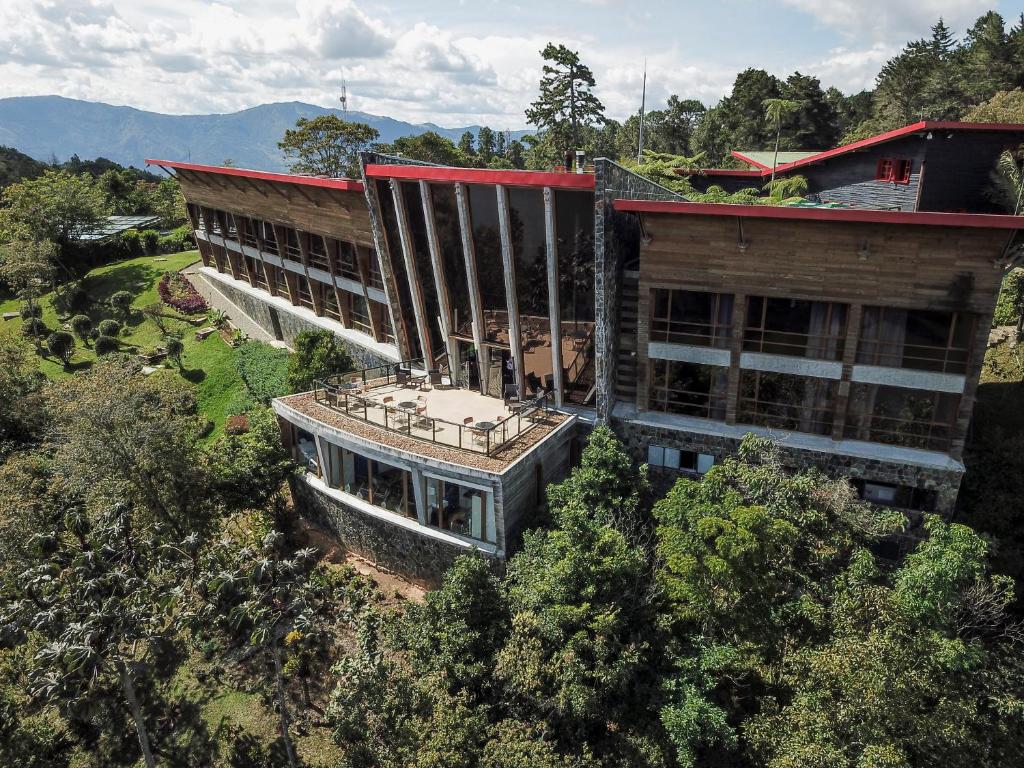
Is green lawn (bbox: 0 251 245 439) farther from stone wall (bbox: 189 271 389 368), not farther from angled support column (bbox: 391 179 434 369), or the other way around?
angled support column (bbox: 391 179 434 369)

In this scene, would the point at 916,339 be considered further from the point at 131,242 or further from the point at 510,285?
the point at 131,242

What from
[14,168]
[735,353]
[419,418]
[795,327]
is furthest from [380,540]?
[14,168]

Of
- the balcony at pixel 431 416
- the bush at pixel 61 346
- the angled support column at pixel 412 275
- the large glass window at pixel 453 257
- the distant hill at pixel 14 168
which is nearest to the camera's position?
the balcony at pixel 431 416

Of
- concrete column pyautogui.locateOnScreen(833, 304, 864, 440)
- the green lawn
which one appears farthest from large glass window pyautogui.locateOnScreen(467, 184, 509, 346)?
the green lawn

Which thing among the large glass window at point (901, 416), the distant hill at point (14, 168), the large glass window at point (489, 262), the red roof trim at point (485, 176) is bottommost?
the large glass window at point (901, 416)

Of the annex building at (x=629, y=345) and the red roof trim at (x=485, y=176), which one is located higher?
the red roof trim at (x=485, y=176)

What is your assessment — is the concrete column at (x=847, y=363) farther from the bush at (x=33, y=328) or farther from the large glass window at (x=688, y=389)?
the bush at (x=33, y=328)

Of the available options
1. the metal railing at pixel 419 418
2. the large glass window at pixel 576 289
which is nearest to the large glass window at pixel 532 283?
the large glass window at pixel 576 289
